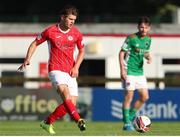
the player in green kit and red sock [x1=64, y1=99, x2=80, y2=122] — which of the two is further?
the player in green kit

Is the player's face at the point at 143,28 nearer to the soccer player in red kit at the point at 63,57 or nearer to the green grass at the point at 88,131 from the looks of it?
the green grass at the point at 88,131

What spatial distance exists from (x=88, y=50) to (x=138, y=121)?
15515 millimetres

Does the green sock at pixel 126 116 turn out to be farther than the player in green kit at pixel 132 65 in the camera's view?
No

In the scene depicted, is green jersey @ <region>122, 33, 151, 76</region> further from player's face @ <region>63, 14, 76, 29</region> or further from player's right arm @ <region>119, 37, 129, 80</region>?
player's face @ <region>63, 14, 76, 29</region>

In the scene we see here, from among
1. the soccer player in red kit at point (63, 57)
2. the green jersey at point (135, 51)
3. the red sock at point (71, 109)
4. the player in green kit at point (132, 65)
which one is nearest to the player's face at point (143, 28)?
the player in green kit at point (132, 65)

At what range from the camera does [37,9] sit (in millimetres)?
48094

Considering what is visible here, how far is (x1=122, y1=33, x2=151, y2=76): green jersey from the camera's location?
1969 cm

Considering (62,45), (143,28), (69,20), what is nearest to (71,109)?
(62,45)

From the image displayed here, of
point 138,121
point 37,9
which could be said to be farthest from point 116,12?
point 138,121

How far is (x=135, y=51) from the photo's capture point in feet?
64.9

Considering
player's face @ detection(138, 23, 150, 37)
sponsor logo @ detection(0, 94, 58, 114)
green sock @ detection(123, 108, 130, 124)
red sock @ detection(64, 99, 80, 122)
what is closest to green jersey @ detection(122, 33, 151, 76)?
player's face @ detection(138, 23, 150, 37)

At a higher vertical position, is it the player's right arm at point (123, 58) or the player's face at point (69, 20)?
the player's face at point (69, 20)

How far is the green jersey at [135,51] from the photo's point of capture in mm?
19688

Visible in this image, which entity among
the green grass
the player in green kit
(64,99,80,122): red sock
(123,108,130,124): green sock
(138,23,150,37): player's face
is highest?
(138,23,150,37): player's face
